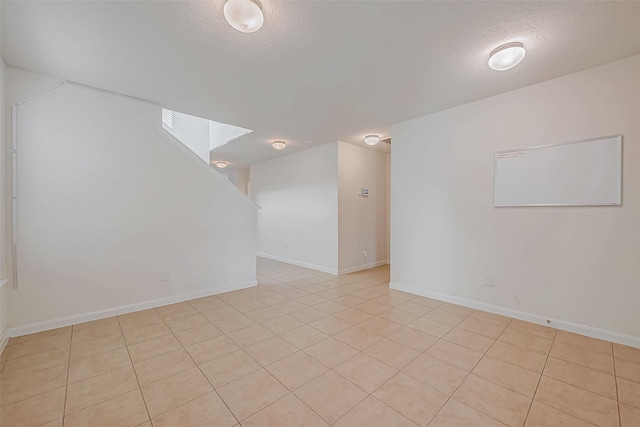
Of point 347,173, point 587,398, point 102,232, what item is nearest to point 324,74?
point 347,173

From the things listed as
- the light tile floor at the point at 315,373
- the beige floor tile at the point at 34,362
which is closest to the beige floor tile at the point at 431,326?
the light tile floor at the point at 315,373

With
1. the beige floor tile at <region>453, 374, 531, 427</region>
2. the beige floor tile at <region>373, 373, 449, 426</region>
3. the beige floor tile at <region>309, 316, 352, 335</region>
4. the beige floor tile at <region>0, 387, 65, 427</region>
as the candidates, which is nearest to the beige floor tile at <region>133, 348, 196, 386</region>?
the beige floor tile at <region>0, 387, 65, 427</region>

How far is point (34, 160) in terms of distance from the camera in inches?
94.8

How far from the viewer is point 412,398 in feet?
5.19

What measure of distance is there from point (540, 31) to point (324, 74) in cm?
172

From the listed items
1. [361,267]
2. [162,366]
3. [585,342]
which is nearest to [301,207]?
[361,267]

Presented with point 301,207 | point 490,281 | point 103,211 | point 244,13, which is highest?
point 244,13

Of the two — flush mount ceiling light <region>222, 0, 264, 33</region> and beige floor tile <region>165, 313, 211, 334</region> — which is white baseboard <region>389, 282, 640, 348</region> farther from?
flush mount ceiling light <region>222, 0, 264, 33</region>

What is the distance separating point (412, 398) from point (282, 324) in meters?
1.46

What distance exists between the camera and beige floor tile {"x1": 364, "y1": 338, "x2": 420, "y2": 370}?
196cm

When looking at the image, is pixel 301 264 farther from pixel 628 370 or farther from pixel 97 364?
pixel 628 370

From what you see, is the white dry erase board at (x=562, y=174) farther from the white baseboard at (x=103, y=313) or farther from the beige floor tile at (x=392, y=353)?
the white baseboard at (x=103, y=313)

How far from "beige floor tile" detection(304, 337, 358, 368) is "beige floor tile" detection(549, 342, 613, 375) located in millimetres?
1744

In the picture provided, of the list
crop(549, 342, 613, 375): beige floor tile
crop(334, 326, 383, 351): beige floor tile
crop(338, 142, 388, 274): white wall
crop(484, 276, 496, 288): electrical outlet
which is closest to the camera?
crop(549, 342, 613, 375): beige floor tile
